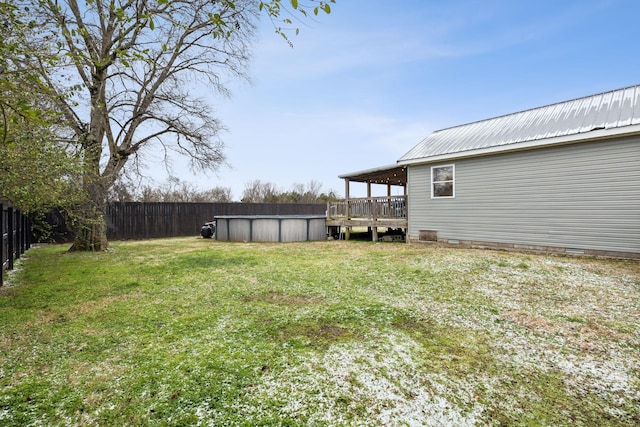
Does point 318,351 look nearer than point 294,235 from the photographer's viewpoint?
Yes

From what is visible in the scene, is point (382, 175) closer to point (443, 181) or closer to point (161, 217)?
point (443, 181)

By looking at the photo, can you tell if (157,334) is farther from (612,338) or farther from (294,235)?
(294,235)

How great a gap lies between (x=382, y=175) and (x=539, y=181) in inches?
245

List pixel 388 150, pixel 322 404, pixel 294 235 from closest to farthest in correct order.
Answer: pixel 322 404 < pixel 294 235 < pixel 388 150

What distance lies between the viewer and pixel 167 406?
2.08 metres

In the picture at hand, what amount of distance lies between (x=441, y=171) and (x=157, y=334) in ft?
30.8

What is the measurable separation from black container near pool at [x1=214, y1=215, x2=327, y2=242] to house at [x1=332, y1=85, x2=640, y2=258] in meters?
4.33

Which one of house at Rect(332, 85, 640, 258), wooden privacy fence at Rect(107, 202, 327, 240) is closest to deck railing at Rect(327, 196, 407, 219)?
house at Rect(332, 85, 640, 258)

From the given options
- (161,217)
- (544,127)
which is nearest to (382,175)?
(544,127)

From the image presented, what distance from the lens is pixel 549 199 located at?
26.2ft

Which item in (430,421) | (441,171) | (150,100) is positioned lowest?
(430,421)

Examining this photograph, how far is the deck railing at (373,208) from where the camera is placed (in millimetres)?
11469

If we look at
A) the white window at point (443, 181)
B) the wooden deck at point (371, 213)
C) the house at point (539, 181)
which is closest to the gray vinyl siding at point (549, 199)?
the house at point (539, 181)

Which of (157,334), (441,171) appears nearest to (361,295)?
(157,334)
